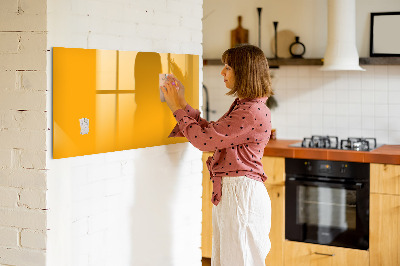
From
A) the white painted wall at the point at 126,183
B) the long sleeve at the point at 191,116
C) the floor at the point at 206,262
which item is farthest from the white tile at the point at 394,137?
the long sleeve at the point at 191,116

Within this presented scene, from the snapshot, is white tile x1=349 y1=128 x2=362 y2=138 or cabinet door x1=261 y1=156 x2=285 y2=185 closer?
cabinet door x1=261 y1=156 x2=285 y2=185

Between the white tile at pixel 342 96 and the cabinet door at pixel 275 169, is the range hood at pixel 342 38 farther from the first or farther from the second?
the cabinet door at pixel 275 169

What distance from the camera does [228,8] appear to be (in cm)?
521

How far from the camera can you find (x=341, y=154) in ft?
13.7

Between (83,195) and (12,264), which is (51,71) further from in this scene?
(12,264)

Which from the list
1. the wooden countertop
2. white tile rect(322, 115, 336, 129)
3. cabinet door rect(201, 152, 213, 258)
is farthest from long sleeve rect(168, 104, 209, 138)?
white tile rect(322, 115, 336, 129)

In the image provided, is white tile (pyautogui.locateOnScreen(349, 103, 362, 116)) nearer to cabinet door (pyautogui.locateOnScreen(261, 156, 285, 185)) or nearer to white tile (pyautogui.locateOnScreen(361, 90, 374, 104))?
white tile (pyautogui.locateOnScreen(361, 90, 374, 104))

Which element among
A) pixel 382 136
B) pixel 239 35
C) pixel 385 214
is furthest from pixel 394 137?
pixel 239 35

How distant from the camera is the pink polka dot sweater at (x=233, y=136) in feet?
8.65

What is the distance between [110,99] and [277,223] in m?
2.27

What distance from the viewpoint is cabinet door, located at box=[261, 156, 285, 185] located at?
4.38 meters

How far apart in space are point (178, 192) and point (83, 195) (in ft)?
2.32

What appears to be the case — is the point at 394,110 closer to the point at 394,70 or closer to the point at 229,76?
the point at 394,70

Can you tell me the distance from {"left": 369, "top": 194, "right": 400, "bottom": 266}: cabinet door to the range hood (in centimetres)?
104
